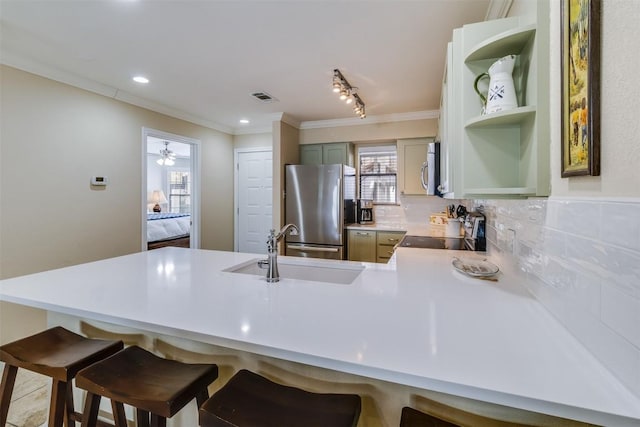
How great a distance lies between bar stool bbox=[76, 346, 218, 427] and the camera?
0.84 m

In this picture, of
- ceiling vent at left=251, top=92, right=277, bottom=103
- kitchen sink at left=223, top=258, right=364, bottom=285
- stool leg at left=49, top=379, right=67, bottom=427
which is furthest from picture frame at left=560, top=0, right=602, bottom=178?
ceiling vent at left=251, top=92, right=277, bottom=103

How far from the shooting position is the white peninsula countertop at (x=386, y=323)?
0.62 m

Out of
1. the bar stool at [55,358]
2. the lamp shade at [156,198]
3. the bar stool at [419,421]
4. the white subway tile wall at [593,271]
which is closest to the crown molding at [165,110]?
the bar stool at [55,358]

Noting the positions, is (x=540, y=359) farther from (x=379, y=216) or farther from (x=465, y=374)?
(x=379, y=216)

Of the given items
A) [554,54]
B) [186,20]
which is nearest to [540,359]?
[554,54]

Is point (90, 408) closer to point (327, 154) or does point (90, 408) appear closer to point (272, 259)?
point (272, 259)

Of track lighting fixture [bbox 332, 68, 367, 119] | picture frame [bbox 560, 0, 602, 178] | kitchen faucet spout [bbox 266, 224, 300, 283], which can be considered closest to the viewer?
picture frame [bbox 560, 0, 602, 178]

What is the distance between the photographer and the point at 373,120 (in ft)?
12.9

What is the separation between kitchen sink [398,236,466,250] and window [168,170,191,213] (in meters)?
7.45

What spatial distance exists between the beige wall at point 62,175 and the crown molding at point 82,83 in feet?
0.15

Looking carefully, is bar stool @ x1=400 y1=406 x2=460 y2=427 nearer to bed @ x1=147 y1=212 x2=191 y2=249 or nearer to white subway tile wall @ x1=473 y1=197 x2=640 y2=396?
white subway tile wall @ x1=473 y1=197 x2=640 y2=396

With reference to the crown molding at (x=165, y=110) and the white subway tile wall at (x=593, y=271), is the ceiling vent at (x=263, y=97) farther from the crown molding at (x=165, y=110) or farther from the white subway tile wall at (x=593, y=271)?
the white subway tile wall at (x=593, y=271)

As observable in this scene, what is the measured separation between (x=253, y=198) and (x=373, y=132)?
2.22 m

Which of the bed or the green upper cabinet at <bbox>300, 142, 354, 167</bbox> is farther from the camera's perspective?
the bed
